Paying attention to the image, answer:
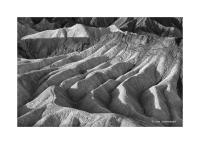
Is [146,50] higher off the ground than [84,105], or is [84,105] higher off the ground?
[146,50]

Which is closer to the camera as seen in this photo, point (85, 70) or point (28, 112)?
point (28, 112)

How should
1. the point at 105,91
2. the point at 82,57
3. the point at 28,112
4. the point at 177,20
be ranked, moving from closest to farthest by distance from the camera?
1. the point at 28,112
2. the point at 177,20
3. the point at 105,91
4. the point at 82,57

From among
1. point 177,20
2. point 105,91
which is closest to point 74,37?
point 105,91
